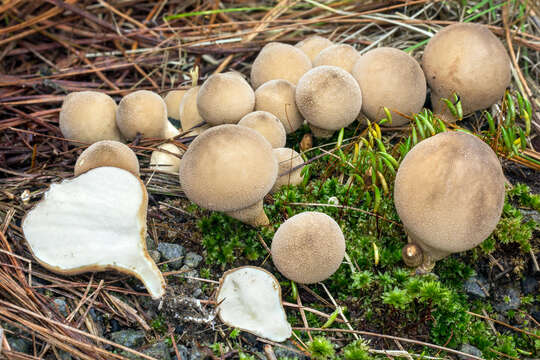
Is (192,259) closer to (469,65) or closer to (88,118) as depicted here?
(88,118)

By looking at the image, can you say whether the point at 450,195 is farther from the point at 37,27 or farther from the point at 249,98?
the point at 37,27

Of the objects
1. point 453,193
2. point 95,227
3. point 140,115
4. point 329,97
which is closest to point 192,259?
point 95,227

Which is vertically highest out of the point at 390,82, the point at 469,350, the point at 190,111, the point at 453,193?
the point at 390,82

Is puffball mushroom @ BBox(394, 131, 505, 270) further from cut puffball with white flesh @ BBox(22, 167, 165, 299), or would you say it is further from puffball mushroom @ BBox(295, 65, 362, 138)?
cut puffball with white flesh @ BBox(22, 167, 165, 299)

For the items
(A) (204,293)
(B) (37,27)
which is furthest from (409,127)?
(B) (37,27)

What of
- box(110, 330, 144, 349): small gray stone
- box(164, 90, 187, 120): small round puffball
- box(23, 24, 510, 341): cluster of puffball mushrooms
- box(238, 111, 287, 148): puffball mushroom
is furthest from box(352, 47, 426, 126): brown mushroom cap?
box(110, 330, 144, 349): small gray stone

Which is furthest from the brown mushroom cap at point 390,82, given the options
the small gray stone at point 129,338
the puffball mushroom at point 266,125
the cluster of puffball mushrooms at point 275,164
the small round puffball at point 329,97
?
the small gray stone at point 129,338
